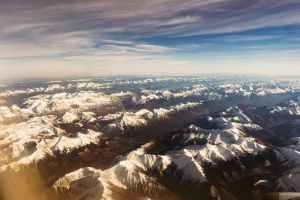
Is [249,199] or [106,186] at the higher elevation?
[106,186]

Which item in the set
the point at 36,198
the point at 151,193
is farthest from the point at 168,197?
the point at 36,198

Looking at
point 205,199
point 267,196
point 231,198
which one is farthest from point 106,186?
point 267,196

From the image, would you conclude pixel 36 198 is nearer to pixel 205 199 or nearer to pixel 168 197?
pixel 168 197

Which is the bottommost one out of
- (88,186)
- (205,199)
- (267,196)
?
(205,199)

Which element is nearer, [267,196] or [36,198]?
[267,196]

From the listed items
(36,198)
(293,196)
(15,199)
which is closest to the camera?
(293,196)

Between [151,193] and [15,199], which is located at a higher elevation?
[15,199]

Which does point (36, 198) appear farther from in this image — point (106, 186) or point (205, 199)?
point (205, 199)

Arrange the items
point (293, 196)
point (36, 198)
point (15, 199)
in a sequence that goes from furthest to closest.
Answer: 1. point (36, 198)
2. point (15, 199)
3. point (293, 196)

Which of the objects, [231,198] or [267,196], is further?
[231,198]
